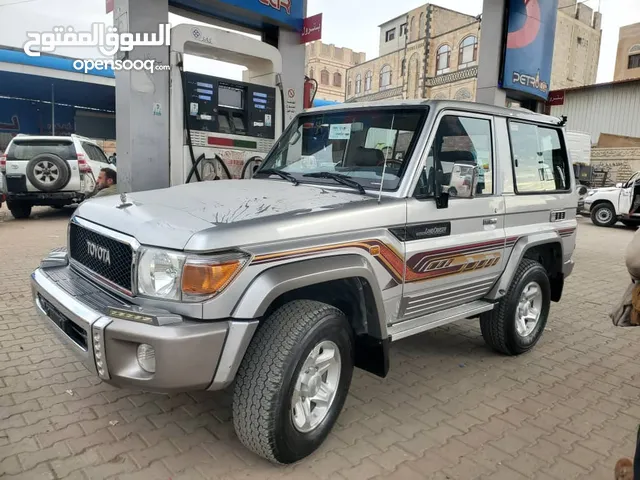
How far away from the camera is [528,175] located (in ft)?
13.4

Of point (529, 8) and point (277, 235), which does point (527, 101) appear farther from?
point (277, 235)

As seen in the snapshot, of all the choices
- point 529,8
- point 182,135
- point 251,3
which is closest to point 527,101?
point 529,8

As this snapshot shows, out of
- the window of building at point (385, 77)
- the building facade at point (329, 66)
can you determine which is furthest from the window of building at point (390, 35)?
the building facade at point (329, 66)

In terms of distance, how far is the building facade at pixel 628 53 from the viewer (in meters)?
36.4

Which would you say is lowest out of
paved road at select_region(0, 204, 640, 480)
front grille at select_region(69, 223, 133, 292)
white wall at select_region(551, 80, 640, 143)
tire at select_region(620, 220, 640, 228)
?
paved road at select_region(0, 204, 640, 480)

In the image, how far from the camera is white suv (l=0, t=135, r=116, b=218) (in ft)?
33.8

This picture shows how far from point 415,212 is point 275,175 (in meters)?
1.21

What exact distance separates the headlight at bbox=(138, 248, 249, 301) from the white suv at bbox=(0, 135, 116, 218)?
9445mm

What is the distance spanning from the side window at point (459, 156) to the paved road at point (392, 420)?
1.45 meters

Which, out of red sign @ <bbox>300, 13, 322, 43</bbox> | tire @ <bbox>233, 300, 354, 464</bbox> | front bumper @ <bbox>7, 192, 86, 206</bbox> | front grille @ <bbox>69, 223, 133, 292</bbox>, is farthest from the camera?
front bumper @ <bbox>7, 192, 86, 206</bbox>

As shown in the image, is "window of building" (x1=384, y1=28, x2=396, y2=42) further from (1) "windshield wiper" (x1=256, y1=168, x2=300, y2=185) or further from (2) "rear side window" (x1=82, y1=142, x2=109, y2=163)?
(1) "windshield wiper" (x1=256, y1=168, x2=300, y2=185)

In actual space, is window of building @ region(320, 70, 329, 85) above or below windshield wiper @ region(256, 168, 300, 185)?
above

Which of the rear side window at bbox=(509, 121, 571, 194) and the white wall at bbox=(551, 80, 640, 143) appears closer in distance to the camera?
the rear side window at bbox=(509, 121, 571, 194)

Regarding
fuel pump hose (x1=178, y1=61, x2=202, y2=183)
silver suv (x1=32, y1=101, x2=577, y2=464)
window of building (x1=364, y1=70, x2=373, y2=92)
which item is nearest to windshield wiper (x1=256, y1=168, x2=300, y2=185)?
silver suv (x1=32, y1=101, x2=577, y2=464)
